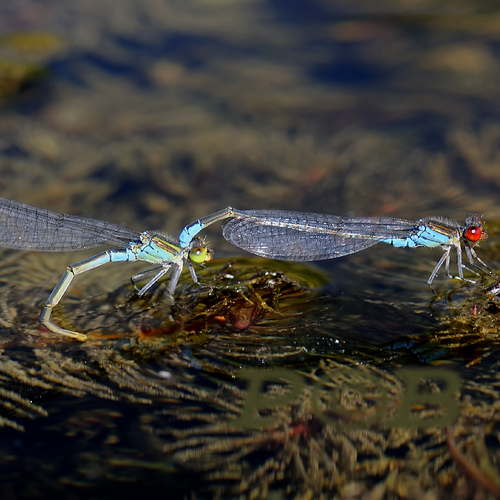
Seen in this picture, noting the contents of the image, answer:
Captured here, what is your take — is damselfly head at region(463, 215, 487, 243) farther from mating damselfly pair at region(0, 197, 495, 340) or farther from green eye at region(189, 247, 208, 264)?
green eye at region(189, 247, 208, 264)

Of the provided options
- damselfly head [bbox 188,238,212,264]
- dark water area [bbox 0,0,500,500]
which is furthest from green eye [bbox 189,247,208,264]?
dark water area [bbox 0,0,500,500]

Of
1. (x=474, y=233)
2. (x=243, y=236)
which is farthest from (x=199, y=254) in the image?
(x=474, y=233)

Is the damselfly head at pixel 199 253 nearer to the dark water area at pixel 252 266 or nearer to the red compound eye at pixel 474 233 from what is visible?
the dark water area at pixel 252 266

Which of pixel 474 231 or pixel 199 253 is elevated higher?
pixel 474 231

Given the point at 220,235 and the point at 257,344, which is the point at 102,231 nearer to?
the point at 220,235

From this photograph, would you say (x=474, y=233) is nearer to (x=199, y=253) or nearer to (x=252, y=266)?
(x=252, y=266)

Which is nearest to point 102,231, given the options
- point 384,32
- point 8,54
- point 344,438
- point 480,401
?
point 344,438
